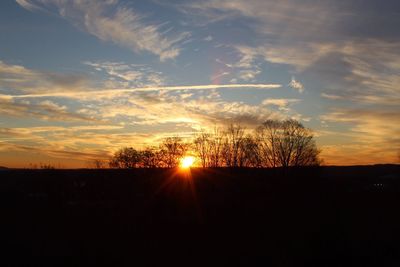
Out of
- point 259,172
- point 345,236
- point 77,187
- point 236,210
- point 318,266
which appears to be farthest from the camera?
point 259,172

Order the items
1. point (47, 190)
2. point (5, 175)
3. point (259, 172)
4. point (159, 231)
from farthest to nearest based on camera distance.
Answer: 1. point (5, 175)
2. point (259, 172)
3. point (47, 190)
4. point (159, 231)

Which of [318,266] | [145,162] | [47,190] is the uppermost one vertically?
[145,162]

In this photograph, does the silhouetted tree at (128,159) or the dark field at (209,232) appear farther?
the silhouetted tree at (128,159)

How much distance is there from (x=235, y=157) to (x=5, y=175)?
43.1 m

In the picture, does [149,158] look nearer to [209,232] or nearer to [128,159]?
[128,159]

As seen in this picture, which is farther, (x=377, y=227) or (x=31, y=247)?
(x=377, y=227)

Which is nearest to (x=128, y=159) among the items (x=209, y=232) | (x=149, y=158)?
(x=149, y=158)

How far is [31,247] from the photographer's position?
81.6 feet

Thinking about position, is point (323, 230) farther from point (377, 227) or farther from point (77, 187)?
point (77, 187)

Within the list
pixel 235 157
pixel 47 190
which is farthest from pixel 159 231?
pixel 235 157

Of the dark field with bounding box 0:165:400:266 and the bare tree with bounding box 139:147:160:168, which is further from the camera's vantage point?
the bare tree with bounding box 139:147:160:168

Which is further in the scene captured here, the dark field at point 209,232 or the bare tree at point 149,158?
the bare tree at point 149,158

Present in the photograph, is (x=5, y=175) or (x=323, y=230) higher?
(x=5, y=175)

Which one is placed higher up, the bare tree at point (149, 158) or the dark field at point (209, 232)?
the bare tree at point (149, 158)
